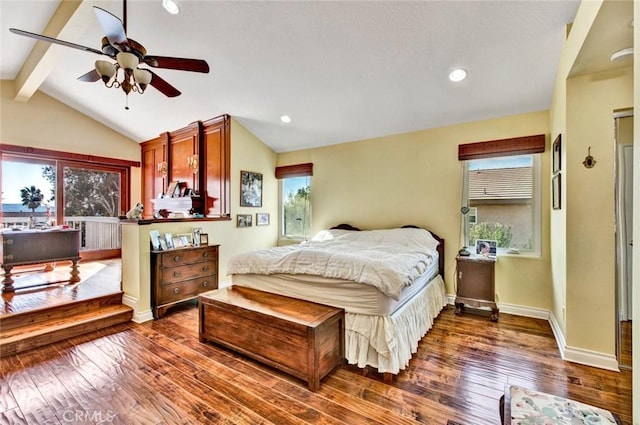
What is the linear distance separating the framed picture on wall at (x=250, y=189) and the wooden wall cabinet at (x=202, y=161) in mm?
260

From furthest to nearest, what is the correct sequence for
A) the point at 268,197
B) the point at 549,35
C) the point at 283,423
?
the point at 268,197
the point at 549,35
the point at 283,423

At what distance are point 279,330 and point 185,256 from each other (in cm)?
207

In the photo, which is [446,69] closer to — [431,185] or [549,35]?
[549,35]

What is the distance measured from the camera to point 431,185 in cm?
408

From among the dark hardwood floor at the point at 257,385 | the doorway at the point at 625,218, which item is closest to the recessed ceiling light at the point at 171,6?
the dark hardwood floor at the point at 257,385

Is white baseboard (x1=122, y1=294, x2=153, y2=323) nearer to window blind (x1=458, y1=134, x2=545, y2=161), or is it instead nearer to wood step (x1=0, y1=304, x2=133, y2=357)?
wood step (x1=0, y1=304, x2=133, y2=357)

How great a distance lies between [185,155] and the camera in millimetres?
5410

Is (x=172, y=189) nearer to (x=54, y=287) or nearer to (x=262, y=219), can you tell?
(x=262, y=219)

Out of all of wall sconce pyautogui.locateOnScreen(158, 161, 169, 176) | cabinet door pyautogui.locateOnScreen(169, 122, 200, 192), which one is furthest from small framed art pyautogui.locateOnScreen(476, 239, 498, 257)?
wall sconce pyautogui.locateOnScreen(158, 161, 169, 176)

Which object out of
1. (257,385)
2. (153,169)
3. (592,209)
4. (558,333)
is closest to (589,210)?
(592,209)

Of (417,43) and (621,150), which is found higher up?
(417,43)

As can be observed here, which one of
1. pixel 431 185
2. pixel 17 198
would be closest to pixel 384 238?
pixel 431 185

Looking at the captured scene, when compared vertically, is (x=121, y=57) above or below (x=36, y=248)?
above

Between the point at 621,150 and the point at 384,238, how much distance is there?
2.52m
